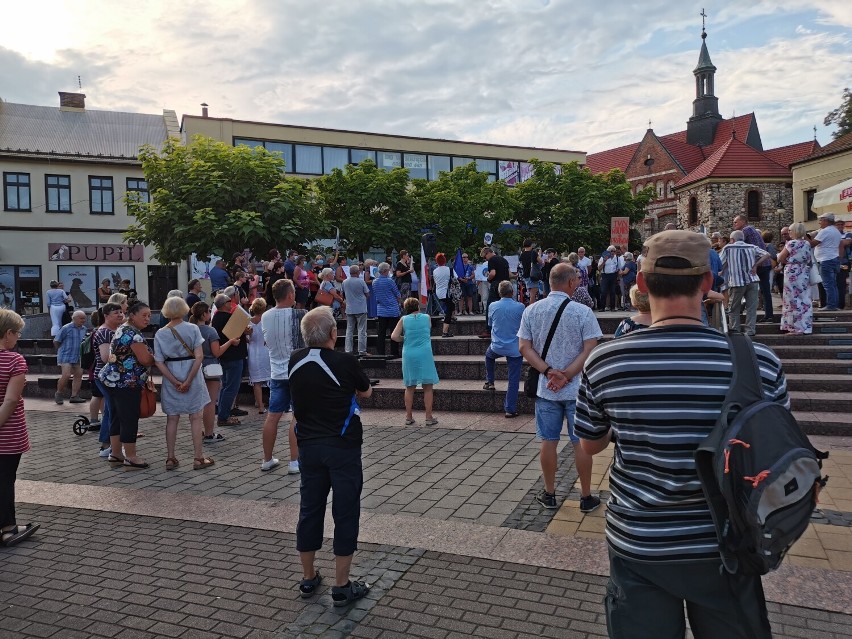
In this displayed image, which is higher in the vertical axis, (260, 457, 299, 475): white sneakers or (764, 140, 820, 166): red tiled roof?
(764, 140, 820, 166): red tiled roof

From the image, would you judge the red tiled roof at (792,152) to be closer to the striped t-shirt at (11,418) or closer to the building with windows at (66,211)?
the building with windows at (66,211)

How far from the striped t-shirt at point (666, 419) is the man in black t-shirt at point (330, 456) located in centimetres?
229

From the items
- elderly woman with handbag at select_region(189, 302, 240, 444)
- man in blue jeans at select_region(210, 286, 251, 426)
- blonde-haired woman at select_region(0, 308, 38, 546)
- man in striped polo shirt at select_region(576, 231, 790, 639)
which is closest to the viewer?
man in striped polo shirt at select_region(576, 231, 790, 639)

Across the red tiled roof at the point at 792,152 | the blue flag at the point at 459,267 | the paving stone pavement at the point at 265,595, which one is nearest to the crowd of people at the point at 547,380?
the paving stone pavement at the point at 265,595

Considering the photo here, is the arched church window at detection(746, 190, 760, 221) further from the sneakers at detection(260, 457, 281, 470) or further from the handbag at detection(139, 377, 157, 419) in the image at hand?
the handbag at detection(139, 377, 157, 419)

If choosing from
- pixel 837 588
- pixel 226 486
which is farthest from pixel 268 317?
pixel 837 588

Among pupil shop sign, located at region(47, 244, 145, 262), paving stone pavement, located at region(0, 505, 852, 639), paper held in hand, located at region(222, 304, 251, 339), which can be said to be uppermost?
pupil shop sign, located at region(47, 244, 145, 262)

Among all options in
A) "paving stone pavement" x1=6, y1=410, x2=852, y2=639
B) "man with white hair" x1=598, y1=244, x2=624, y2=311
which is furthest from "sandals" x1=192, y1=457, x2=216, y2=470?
"man with white hair" x1=598, y1=244, x2=624, y2=311

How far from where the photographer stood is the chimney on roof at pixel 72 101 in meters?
40.9

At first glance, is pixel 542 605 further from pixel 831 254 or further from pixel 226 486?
pixel 831 254

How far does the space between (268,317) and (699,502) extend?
6118 millimetres

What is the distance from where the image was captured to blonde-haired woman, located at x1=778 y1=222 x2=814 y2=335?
11.2m

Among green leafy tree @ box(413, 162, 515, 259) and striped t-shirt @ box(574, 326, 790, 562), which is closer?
striped t-shirt @ box(574, 326, 790, 562)

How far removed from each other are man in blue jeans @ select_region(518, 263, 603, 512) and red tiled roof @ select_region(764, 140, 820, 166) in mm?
62544
